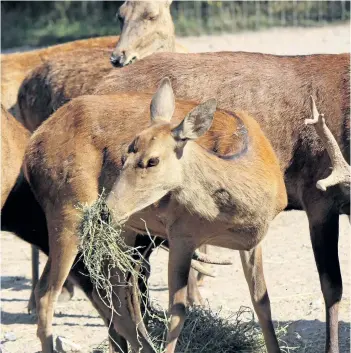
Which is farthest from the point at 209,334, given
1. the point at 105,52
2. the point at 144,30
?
the point at 105,52

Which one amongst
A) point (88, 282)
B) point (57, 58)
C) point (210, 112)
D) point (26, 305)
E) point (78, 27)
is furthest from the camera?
point (78, 27)

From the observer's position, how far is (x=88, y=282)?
785cm

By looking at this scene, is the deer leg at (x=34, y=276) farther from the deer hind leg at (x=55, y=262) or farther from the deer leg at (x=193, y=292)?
the deer hind leg at (x=55, y=262)

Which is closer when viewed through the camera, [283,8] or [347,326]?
[347,326]

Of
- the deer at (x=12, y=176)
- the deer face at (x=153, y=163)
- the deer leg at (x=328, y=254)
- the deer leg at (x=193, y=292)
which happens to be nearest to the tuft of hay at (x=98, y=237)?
the deer face at (x=153, y=163)

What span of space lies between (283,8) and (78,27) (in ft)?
18.5

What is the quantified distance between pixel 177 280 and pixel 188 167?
856mm

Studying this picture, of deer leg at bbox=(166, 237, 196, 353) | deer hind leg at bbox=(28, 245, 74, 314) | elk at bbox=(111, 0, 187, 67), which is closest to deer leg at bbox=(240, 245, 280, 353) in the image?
deer leg at bbox=(166, 237, 196, 353)

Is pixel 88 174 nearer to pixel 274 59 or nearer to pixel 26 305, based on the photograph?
pixel 274 59

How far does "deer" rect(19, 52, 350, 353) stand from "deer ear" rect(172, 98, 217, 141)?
1.64m

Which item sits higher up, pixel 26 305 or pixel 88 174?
pixel 88 174

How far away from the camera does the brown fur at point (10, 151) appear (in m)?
8.36

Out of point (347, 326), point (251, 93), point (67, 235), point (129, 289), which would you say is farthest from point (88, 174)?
point (347, 326)

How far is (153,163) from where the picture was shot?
6.41 metres
